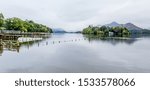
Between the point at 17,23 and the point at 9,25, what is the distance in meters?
3.65

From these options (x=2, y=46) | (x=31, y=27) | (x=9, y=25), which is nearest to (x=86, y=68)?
(x=2, y=46)

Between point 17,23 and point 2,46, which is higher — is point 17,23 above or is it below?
above

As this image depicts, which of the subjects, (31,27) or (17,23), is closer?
(17,23)

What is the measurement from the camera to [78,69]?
29734mm

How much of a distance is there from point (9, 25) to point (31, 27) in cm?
3346

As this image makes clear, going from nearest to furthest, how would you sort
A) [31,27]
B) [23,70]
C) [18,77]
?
1. [18,77]
2. [23,70]
3. [31,27]

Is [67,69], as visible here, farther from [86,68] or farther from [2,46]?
[2,46]

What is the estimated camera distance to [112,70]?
29.4 meters

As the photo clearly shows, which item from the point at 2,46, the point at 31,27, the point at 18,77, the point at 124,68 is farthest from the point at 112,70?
the point at 31,27

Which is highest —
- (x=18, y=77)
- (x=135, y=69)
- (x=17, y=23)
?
(x=17, y=23)

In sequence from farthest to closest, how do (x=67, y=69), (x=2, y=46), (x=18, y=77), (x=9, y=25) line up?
(x=9, y=25) → (x=2, y=46) → (x=67, y=69) → (x=18, y=77)

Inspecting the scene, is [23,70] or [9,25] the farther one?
[9,25]

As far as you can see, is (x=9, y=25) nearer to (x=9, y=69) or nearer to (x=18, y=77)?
(x=9, y=69)

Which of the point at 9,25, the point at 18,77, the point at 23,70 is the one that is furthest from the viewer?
the point at 9,25
